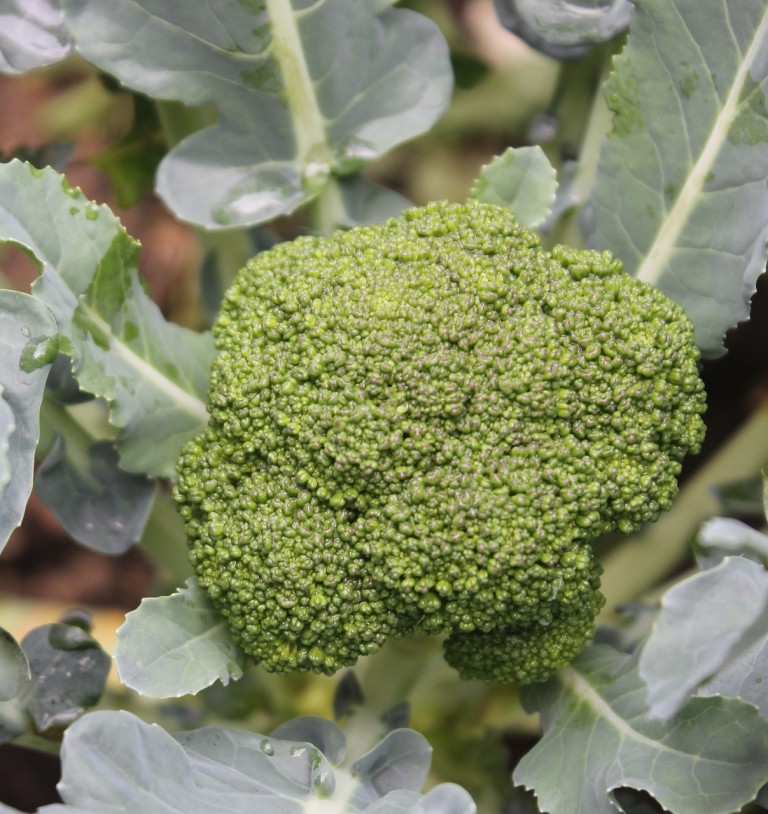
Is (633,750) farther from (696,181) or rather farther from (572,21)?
(572,21)

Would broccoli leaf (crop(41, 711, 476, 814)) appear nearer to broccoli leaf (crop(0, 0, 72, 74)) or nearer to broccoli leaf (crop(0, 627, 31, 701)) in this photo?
broccoli leaf (crop(0, 627, 31, 701))

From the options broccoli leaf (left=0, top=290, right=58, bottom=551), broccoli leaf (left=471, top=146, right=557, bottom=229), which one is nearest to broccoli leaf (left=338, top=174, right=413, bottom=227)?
broccoli leaf (left=471, top=146, right=557, bottom=229)

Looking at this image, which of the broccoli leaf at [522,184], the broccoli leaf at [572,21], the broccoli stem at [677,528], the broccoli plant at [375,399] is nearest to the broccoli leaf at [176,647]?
the broccoli plant at [375,399]

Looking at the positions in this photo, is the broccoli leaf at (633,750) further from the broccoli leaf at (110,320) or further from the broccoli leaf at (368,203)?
the broccoli leaf at (368,203)

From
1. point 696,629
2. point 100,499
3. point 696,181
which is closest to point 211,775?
point 100,499

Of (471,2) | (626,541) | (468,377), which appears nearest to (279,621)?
(468,377)

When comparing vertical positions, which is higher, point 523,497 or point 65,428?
point 523,497

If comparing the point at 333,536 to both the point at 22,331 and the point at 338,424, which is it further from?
the point at 22,331
